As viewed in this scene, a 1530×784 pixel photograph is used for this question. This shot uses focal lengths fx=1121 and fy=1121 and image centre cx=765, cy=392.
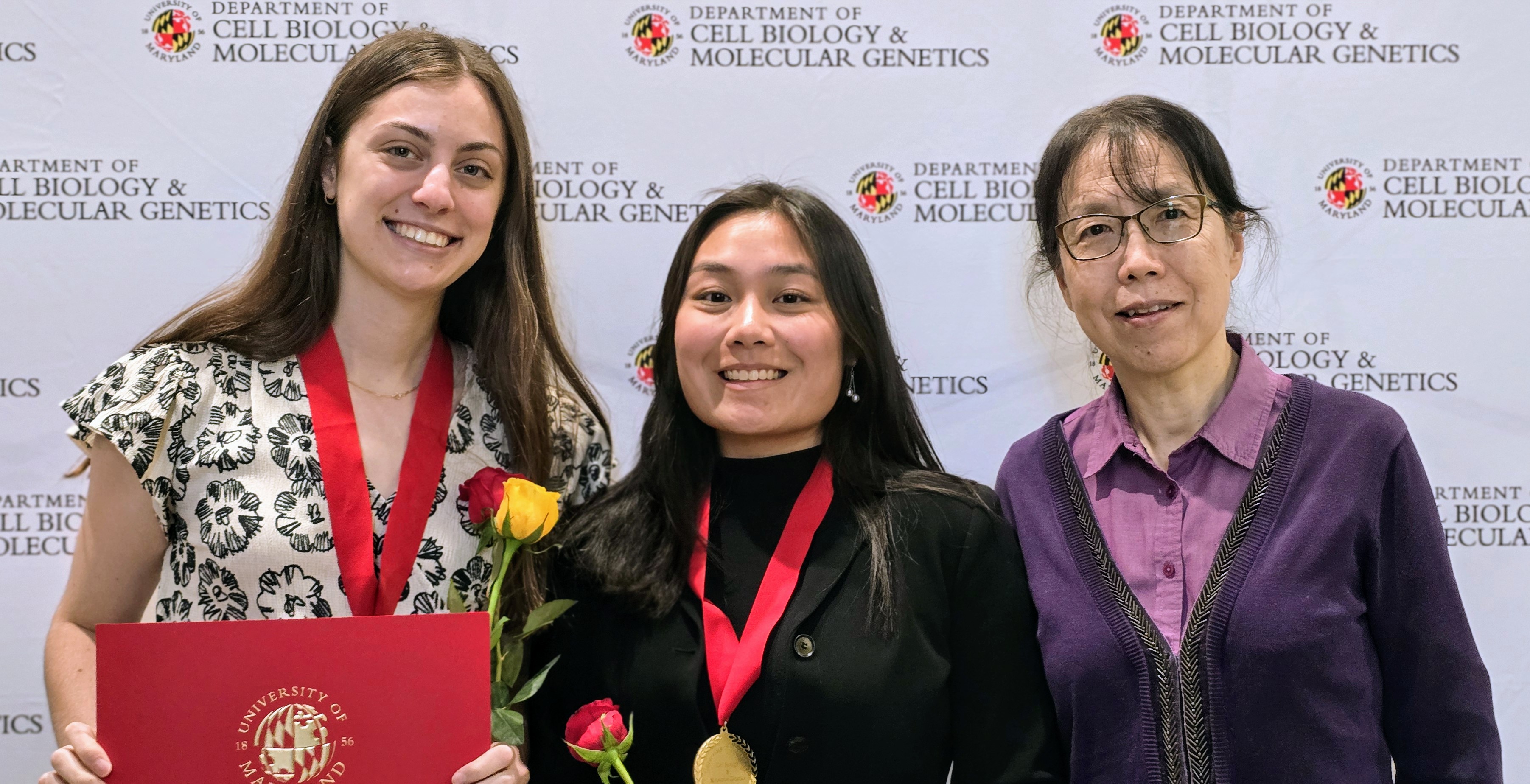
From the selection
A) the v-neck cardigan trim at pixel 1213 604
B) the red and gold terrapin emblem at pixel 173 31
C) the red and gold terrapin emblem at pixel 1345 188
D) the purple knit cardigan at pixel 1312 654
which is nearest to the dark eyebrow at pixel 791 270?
the v-neck cardigan trim at pixel 1213 604

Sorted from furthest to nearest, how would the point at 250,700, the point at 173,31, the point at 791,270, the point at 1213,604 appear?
the point at 173,31 < the point at 791,270 < the point at 1213,604 < the point at 250,700

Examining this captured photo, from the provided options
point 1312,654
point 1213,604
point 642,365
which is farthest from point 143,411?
point 1312,654

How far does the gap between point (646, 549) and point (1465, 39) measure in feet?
8.74

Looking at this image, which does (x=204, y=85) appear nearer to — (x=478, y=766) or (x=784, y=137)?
(x=784, y=137)

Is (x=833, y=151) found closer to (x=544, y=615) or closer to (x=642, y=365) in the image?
(x=642, y=365)

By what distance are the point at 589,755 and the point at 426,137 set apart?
1198 mm

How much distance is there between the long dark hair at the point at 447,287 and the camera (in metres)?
2.19

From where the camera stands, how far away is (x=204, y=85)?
3.08 metres

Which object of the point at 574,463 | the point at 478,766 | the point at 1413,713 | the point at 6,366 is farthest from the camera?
the point at 6,366

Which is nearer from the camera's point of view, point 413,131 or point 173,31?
point 413,131

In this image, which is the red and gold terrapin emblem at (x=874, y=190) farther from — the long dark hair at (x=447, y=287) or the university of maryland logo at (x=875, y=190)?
the long dark hair at (x=447, y=287)

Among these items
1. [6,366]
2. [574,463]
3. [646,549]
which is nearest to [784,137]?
[574,463]

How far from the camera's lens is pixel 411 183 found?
2.16 meters

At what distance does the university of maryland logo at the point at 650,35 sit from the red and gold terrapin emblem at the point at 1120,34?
120cm
